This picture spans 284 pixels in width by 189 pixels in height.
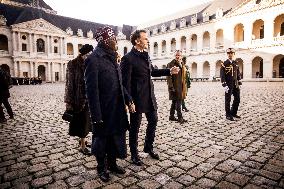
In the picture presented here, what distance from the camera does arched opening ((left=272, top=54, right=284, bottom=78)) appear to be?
31.6 metres

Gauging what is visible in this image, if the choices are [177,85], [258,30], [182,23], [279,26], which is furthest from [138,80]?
[182,23]

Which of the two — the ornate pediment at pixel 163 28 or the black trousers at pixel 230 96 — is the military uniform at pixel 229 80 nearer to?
the black trousers at pixel 230 96

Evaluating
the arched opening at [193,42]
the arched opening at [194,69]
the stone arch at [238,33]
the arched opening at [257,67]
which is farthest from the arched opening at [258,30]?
the arched opening at [194,69]

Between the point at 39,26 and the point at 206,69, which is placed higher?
the point at 39,26

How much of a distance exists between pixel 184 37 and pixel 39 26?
29.3m

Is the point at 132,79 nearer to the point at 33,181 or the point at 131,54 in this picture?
the point at 131,54

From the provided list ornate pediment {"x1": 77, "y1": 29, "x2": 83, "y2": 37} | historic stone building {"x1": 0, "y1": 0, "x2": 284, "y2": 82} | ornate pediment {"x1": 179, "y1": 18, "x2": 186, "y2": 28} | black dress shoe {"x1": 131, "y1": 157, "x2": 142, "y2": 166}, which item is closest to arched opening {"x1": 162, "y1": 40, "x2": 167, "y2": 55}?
historic stone building {"x1": 0, "y1": 0, "x2": 284, "y2": 82}

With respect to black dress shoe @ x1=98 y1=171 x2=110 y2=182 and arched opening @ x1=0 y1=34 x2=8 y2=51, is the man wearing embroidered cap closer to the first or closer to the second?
black dress shoe @ x1=98 y1=171 x2=110 y2=182

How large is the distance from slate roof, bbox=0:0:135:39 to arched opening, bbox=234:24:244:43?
94.6 feet

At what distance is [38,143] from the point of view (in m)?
5.28

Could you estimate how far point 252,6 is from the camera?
1289 inches

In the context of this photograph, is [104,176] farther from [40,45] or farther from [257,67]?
[40,45]

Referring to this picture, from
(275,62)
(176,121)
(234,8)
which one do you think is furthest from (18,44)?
(176,121)

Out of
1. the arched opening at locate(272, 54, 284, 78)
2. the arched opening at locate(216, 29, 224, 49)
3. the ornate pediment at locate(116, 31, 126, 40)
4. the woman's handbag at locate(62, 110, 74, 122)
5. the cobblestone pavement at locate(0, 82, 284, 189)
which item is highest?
the ornate pediment at locate(116, 31, 126, 40)
